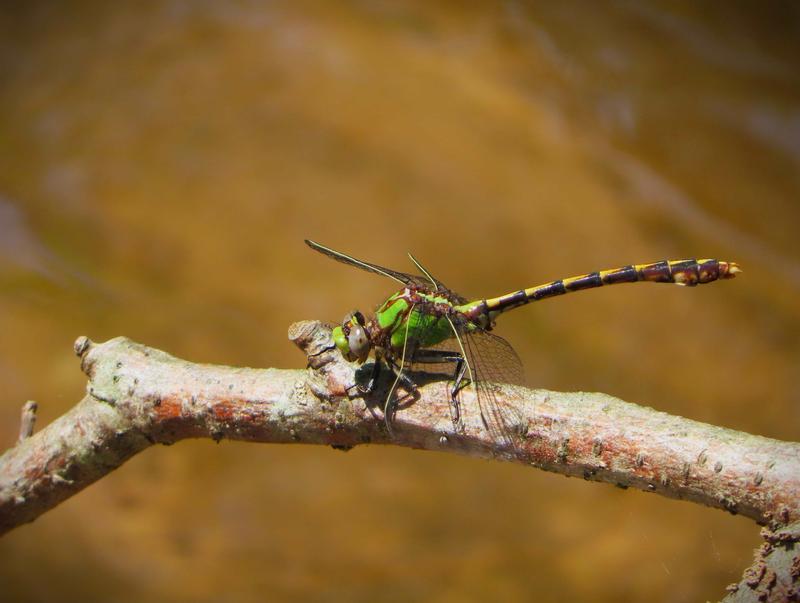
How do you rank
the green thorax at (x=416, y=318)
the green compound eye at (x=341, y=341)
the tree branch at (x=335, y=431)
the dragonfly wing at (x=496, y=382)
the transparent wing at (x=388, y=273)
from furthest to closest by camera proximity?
the transparent wing at (x=388, y=273) → the green thorax at (x=416, y=318) → the green compound eye at (x=341, y=341) → the dragonfly wing at (x=496, y=382) → the tree branch at (x=335, y=431)

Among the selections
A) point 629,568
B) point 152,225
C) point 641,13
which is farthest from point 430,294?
point 641,13

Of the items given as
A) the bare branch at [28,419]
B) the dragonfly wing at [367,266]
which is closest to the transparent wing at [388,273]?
the dragonfly wing at [367,266]

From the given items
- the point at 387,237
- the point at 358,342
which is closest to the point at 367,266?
the point at 358,342

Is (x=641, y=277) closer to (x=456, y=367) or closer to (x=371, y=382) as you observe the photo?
(x=456, y=367)

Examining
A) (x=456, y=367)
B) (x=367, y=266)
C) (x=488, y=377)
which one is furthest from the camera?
(x=367, y=266)

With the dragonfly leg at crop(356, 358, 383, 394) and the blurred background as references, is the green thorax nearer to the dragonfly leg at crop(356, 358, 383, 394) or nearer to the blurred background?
the dragonfly leg at crop(356, 358, 383, 394)

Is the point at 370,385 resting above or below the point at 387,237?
below

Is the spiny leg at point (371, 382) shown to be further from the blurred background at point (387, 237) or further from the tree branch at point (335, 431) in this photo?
the blurred background at point (387, 237)
